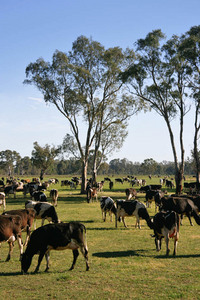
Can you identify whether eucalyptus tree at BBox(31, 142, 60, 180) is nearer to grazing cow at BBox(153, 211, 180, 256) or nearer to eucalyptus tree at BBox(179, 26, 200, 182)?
eucalyptus tree at BBox(179, 26, 200, 182)

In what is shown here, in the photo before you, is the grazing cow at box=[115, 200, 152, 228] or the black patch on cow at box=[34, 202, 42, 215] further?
the grazing cow at box=[115, 200, 152, 228]

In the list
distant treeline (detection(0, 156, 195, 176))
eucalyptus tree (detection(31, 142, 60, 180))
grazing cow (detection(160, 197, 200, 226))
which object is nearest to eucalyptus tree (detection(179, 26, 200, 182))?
grazing cow (detection(160, 197, 200, 226))

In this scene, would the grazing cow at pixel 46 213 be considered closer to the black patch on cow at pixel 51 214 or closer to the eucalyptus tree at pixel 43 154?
the black patch on cow at pixel 51 214

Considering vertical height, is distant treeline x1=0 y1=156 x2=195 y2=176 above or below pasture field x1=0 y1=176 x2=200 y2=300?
above

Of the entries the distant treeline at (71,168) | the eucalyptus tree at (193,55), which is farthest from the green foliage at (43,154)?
the eucalyptus tree at (193,55)

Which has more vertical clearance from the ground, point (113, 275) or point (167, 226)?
point (167, 226)

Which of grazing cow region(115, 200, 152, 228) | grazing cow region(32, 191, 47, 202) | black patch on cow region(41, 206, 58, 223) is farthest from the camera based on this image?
grazing cow region(32, 191, 47, 202)

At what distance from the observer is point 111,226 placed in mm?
17688

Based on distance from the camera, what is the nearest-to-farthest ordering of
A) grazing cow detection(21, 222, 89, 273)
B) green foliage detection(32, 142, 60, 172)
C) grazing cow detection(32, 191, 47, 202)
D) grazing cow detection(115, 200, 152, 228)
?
grazing cow detection(21, 222, 89, 273) → grazing cow detection(115, 200, 152, 228) → grazing cow detection(32, 191, 47, 202) → green foliage detection(32, 142, 60, 172)

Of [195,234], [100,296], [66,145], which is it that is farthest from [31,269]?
[66,145]

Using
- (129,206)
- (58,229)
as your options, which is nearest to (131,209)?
(129,206)

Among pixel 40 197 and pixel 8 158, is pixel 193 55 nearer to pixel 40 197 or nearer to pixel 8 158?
pixel 40 197

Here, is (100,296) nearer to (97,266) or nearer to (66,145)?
(97,266)

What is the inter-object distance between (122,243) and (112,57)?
30.0 meters
